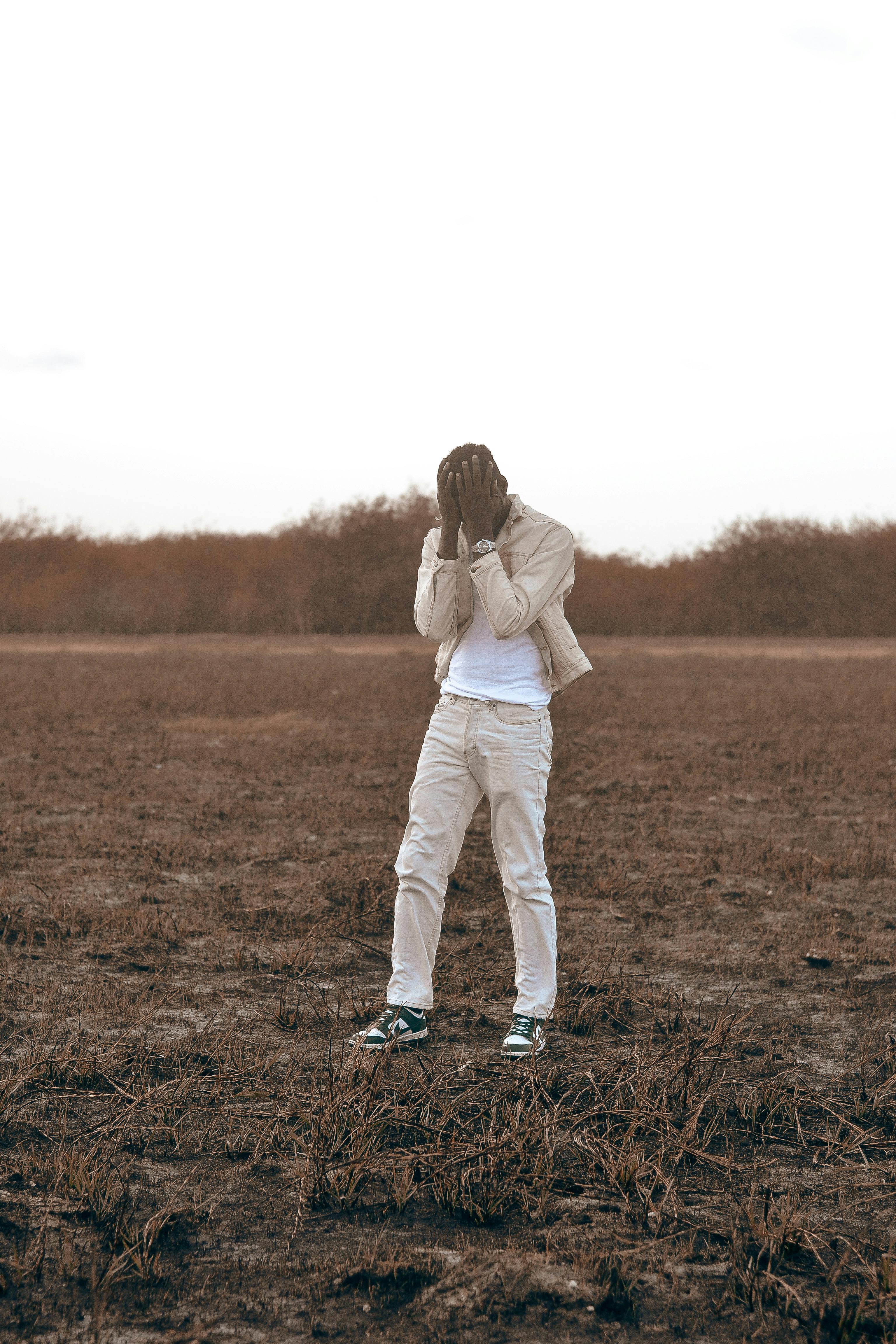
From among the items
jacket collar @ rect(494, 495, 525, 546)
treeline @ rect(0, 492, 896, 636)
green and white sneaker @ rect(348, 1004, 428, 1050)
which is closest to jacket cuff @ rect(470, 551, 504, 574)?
jacket collar @ rect(494, 495, 525, 546)

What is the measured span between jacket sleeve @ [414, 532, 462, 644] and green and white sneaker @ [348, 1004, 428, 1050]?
4.35 ft

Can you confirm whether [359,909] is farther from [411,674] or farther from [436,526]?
[411,674]

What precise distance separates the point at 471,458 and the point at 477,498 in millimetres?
144

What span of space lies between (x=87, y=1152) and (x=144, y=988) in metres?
1.57

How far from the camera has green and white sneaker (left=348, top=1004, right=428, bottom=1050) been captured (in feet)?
12.1

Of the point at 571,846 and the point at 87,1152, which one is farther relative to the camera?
the point at 571,846

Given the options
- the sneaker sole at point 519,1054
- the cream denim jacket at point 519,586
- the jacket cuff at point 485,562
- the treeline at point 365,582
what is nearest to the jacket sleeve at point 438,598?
the cream denim jacket at point 519,586

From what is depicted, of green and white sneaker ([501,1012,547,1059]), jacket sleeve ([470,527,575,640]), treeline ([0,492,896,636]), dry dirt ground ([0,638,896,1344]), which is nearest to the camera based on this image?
dry dirt ground ([0,638,896,1344])

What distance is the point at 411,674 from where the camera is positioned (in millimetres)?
25656

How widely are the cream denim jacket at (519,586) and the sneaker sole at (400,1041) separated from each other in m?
1.24

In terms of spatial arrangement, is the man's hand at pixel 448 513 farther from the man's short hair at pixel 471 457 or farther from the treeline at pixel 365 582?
the treeline at pixel 365 582

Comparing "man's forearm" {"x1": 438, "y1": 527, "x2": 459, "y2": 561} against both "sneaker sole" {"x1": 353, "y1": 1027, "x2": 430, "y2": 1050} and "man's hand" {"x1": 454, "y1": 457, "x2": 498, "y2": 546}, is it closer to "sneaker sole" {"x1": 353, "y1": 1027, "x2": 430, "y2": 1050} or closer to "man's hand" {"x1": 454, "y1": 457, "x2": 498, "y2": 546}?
"man's hand" {"x1": 454, "y1": 457, "x2": 498, "y2": 546}

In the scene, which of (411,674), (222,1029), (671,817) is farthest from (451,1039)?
(411,674)

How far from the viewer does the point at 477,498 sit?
363 cm
